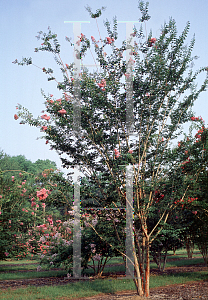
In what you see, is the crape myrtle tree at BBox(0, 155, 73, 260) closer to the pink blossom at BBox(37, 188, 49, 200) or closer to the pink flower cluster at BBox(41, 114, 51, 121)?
the pink blossom at BBox(37, 188, 49, 200)

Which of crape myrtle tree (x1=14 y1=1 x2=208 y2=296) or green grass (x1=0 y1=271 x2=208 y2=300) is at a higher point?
crape myrtle tree (x1=14 y1=1 x2=208 y2=296)

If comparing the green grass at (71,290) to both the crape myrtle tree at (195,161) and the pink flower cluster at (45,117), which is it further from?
the pink flower cluster at (45,117)

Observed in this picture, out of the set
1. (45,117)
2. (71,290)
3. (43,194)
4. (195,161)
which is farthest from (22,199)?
(195,161)

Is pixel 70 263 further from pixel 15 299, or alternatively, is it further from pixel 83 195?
pixel 83 195

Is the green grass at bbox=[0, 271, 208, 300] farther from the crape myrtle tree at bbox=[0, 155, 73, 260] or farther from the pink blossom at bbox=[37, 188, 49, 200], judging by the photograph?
the pink blossom at bbox=[37, 188, 49, 200]

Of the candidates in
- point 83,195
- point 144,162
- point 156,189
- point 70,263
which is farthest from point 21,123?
point 70,263

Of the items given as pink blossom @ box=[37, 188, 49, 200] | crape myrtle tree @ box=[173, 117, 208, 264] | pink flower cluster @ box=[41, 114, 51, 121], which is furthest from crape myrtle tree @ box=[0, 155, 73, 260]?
crape myrtle tree @ box=[173, 117, 208, 264]

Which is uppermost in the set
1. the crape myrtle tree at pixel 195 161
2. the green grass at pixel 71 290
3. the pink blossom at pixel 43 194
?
the crape myrtle tree at pixel 195 161

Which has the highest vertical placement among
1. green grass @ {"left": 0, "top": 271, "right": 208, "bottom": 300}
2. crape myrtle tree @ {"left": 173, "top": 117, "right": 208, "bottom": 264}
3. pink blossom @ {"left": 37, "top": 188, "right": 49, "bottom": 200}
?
crape myrtle tree @ {"left": 173, "top": 117, "right": 208, "bottom": 264}

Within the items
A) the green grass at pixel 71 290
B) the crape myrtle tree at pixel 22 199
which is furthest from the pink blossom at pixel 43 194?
the green grass at pixel 71 290

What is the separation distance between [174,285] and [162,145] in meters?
3.69

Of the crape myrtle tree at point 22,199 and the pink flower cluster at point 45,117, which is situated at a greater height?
the pink flower cluster at point 45,117

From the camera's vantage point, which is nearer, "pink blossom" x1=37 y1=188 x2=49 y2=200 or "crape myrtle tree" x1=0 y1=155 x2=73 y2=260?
"pink blossom" x1=37 y1=188 x2=49 y2=200

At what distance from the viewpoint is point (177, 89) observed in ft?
18.0
